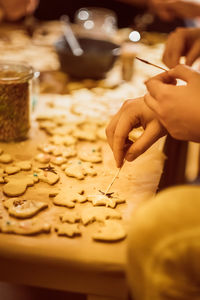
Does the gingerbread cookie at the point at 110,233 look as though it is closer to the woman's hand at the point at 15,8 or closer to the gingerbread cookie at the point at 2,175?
the gingerbread cookie at the point at 2,175

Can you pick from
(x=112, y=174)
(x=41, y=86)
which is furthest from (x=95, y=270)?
(x=41, y=86)

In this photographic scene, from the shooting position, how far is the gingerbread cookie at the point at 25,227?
920 millimetres

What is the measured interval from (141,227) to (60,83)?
4.54ft

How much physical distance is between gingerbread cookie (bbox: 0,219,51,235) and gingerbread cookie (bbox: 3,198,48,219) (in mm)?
24

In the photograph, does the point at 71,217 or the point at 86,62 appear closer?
the point at 71,217

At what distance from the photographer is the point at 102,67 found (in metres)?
1.90

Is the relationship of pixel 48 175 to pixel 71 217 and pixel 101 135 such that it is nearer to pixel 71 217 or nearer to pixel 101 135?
pixel 71 217

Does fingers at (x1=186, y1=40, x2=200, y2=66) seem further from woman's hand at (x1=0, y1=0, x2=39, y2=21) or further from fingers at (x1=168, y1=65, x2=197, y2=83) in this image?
woman's hand at (x1=0, y1=0, x2=39, y2=21)

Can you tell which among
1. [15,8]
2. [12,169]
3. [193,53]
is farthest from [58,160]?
[15,8]

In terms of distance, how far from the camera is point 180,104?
→ 95cm

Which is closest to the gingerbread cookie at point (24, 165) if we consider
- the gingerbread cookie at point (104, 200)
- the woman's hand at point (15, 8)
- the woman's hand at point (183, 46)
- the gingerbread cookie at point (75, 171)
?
the gingerbread cookie at point (75, 171)

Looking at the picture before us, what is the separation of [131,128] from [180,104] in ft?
0.72

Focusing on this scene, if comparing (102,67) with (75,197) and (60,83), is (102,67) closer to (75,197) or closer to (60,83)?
(60,83)

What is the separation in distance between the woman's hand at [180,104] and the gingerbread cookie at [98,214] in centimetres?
27
